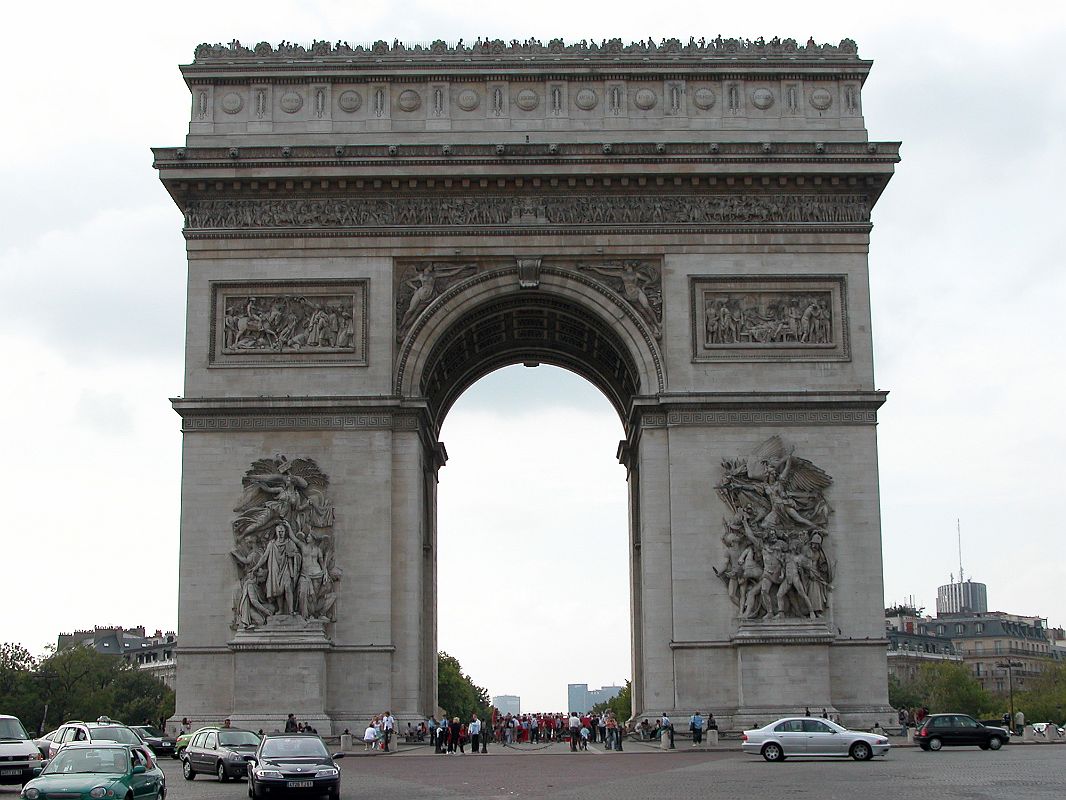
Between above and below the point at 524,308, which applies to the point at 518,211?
above

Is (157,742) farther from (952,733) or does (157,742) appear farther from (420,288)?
(952,733)

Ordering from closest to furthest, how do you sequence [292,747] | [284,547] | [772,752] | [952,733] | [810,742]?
[292,747]
[772,752]
[810,742]
[284,547]
[952,733]

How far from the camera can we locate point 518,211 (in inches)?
1780

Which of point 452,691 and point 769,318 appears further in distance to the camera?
point 452,691

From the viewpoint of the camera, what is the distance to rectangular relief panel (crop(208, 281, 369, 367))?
145ft

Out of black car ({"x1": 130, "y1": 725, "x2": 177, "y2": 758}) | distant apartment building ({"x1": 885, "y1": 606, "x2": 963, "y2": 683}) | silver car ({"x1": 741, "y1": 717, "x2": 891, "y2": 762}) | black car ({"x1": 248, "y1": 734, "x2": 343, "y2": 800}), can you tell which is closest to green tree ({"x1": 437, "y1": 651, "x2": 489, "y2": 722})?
distant apartment building ({"x1": 885, "y1": 606, "x2": 963, "y2": 683})

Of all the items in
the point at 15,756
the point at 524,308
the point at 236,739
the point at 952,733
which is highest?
the point at 524,308

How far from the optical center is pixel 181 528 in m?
43.4

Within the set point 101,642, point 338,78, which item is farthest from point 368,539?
point 101,642

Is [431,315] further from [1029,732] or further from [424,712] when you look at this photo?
[1029,732]

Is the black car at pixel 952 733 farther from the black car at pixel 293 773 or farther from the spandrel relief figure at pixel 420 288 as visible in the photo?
the black car at pixel 293 773

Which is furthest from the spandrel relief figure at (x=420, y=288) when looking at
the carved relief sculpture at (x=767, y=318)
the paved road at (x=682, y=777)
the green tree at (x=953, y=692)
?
the green tree at (x=953, y=692)

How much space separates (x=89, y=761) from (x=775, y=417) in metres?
24.6

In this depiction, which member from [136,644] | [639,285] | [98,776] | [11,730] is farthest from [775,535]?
[136,644]
